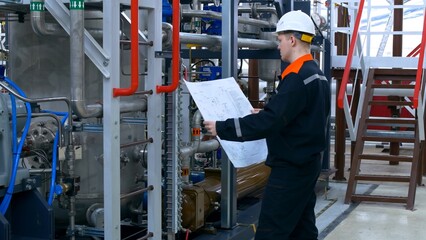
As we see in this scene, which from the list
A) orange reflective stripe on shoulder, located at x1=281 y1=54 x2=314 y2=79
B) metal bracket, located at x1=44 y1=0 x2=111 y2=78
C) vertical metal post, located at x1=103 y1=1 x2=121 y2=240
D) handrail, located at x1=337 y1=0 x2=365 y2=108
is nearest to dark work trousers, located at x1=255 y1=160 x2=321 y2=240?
orange reflective stripe on shoulder, located at x1=281 y1=54 x2=314 y2=79

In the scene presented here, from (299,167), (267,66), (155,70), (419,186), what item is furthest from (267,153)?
(419,186)

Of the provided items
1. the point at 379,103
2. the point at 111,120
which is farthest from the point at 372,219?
the point at 111,120

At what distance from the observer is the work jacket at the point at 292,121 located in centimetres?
364

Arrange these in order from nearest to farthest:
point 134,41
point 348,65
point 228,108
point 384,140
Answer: point 134,41 → point 228,108 → point 348,65 → point 384,140

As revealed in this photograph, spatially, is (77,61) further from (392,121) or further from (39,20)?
(392,121)

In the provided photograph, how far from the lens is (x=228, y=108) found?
3.96m

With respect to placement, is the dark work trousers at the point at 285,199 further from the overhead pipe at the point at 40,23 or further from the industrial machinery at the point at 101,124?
the overhead pipe at the point at 40,23

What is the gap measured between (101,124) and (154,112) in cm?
36

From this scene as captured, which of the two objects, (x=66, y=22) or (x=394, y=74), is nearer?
(x=66, y=22)

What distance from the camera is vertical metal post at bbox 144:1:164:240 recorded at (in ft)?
13.4

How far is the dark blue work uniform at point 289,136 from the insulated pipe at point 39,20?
1.15m

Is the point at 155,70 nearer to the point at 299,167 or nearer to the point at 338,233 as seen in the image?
the point at 299,167

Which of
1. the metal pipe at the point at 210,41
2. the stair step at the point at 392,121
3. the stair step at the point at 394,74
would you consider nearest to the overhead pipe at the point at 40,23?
the metal pipe at the point at 210,41

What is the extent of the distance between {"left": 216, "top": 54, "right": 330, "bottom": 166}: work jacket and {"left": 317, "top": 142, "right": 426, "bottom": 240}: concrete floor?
2270mm
